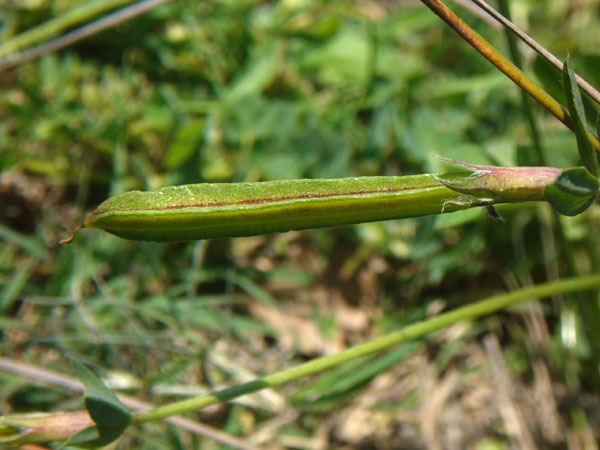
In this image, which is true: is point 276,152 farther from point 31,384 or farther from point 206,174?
point 31,384

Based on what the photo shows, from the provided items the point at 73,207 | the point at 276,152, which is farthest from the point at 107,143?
the point at 276,152

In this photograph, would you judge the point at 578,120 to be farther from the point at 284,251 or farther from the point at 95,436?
the point at 284,251

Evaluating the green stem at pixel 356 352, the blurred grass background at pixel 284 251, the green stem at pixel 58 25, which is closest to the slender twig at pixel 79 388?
the blurred grass background at pixel 284 251

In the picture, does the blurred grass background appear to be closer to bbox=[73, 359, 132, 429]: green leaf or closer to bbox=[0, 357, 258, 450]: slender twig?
bbox=[0, 357, 258, 450]: slender twig

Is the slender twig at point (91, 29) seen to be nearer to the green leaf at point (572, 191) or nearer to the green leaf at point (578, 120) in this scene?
the green leaf at point (578, 120)

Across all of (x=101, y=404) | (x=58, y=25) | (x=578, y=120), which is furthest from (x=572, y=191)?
(x=58, y=25)

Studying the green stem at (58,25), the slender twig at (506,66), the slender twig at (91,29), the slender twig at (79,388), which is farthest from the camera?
the green stem at (58,25)
